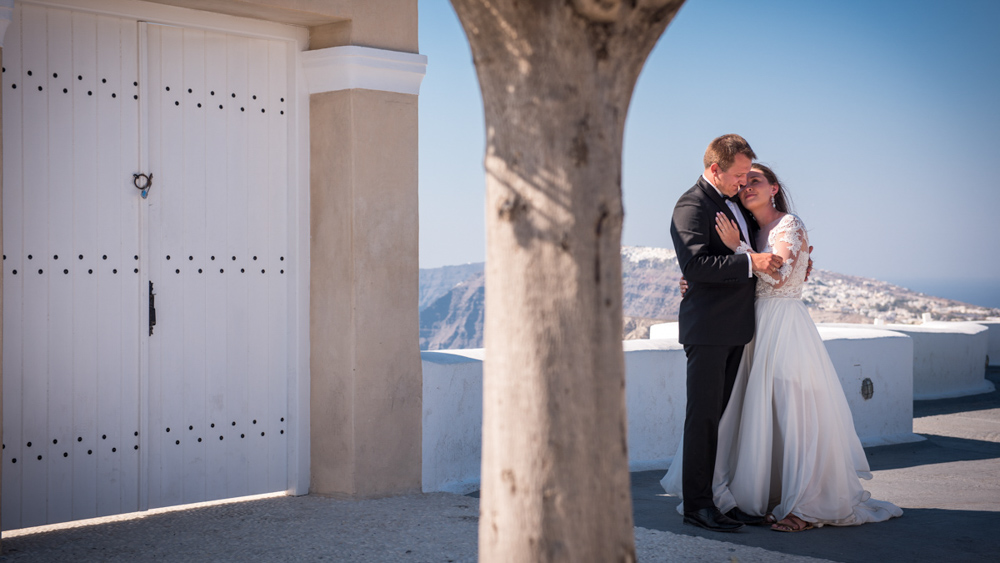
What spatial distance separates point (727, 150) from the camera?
502 cm

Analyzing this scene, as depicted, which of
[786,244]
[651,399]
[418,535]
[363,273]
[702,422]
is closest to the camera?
[418,535]

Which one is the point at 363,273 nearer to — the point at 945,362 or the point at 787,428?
the point at 787,428

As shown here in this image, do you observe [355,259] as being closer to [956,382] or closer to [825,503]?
[825,503]

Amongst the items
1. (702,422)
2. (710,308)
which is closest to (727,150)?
(710,308)

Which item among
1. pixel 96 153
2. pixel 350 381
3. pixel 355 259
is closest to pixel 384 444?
pixel 350 381

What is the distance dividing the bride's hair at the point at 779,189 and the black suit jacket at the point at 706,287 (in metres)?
0.52

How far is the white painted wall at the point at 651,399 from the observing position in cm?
588

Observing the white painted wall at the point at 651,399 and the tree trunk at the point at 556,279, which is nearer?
the tree trunk at the point at 556,279

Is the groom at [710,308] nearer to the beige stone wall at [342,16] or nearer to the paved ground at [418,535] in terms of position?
the paved ground at [418,535]

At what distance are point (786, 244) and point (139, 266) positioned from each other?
3.97 meters

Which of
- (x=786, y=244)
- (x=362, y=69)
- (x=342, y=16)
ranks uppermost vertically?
(x=342, y=16)

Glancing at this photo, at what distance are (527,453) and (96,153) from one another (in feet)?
12.4

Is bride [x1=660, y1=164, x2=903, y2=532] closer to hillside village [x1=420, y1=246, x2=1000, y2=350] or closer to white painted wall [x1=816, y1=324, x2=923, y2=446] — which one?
white painted wall [x1=816, y1=324, x2=923, y2=446]

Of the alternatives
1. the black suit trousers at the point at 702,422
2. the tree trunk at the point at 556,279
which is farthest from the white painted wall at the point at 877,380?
the tree trunk at the point at 556,279
